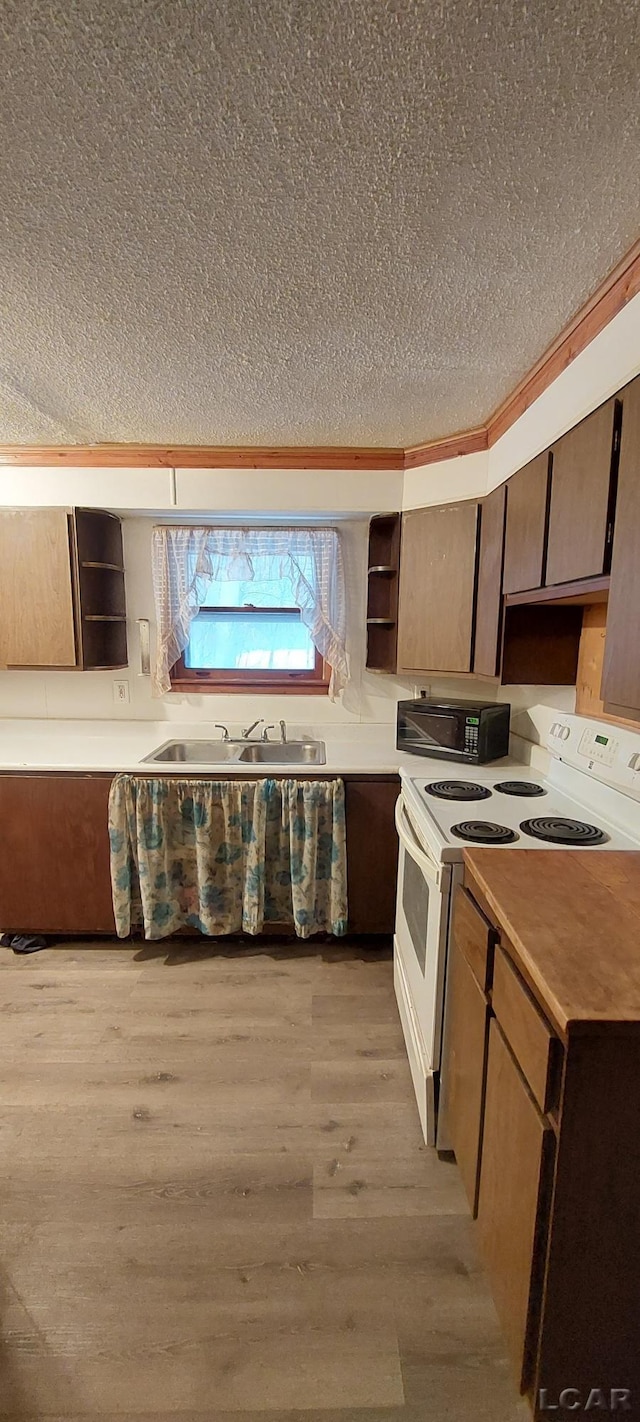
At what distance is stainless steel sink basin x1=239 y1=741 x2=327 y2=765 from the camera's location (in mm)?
2592

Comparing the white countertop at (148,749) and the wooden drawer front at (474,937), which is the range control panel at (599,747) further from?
the wooden drawer front at (474,937)

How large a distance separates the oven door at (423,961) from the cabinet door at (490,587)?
691 millimetres

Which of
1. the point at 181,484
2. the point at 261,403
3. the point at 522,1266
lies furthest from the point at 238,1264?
the point at 181,484

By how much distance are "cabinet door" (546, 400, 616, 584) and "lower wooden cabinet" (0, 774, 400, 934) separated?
114 centimetres

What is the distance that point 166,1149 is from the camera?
1440mm

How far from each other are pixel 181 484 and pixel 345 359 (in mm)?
1142

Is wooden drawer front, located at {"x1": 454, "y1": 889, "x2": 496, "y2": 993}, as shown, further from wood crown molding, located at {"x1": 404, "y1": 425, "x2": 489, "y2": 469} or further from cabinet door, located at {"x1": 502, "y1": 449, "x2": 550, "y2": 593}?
wood crown molding, located at {"x1": 404, "y1": 425, "x2": 489, "y2": 469}

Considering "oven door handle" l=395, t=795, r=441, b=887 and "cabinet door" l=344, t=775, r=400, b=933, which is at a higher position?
Answer: "oven door handle" l=395, t=795, r=441, b=887

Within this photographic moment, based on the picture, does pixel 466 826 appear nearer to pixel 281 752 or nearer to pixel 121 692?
pixel 281 752

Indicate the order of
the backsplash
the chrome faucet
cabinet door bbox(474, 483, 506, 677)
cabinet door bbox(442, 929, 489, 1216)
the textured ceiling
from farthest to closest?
1. the backsplash
2. the chrome faucet
3. cabinet door bbox(474, 483, 506, 677)
4. cabinet door bbox(442, 929, 489, 1216)
5. the textured ceiling

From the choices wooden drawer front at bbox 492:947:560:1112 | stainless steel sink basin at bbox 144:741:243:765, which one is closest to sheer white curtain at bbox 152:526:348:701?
stainless steel sink basin at bbox 144:741:243:765

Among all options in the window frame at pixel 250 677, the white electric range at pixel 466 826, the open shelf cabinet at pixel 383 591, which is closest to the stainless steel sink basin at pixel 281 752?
the window frame at pixel 250 677

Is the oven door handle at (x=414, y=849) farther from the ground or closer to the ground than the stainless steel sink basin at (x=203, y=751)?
closer to the ground

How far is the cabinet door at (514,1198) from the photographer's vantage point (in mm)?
833
